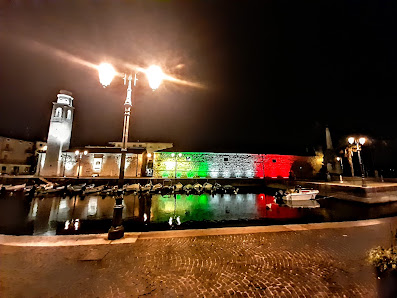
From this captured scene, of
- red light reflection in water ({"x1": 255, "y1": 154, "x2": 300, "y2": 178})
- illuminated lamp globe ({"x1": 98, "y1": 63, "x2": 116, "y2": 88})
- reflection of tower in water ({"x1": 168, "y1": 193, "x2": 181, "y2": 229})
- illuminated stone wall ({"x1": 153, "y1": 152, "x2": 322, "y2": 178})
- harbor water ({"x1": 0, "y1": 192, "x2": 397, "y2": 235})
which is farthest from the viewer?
red light reflection in water ({"x1": 255, "y1": 154, "x2": 300, "y2": 178})

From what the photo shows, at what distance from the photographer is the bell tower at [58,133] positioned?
36625mm

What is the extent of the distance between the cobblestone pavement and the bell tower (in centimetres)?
4020

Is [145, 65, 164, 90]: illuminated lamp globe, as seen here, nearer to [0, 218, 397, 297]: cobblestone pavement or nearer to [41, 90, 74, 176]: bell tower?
[0, 218, 397, 297]: cobblestone pavement

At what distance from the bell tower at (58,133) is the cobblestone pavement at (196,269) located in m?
40.2

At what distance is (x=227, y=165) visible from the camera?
40594 mm

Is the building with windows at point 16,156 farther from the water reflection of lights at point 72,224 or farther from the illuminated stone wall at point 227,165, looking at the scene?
the water reflection of lights at point 72,224

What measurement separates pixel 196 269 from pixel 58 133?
150 ft

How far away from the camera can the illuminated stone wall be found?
128ft

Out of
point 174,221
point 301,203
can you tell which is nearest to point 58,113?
point 174,221

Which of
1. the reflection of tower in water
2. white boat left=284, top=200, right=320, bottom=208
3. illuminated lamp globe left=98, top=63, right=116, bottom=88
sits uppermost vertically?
illuminated lamp globe left=98, top=63, right=116, bottom=88

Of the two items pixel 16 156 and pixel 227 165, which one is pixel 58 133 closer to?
pixel 16 156

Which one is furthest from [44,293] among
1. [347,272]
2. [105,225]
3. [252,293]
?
[105,225]

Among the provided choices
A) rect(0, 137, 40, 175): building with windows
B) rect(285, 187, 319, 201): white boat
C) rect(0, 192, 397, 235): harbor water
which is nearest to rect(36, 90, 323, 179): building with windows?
rect(0, 137, 40, 175): building with windows

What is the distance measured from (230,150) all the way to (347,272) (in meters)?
38.1
